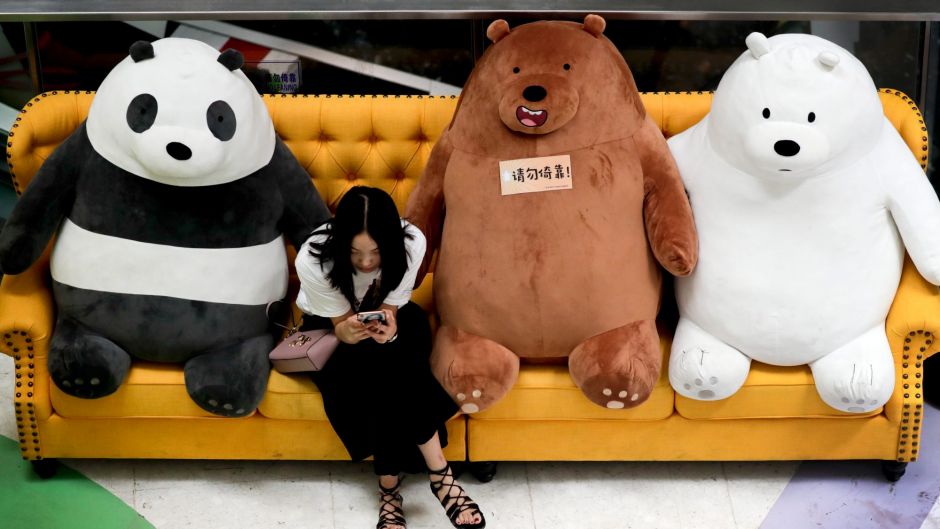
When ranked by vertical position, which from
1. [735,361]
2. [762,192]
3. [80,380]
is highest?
[762,192]

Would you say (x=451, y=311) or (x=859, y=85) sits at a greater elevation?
(x=859, y=85)

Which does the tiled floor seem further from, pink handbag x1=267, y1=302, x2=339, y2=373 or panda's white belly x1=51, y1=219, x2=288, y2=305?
panda's white belly x1=51, y1=219, x2=288, y2=305

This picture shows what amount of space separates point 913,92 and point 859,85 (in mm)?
1163

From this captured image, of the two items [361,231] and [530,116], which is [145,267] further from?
[530,116]

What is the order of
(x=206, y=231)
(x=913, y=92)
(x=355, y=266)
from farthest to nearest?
1. (x=913, y=92)
2. (x=206, y=231)
3. (x=355, y=266)

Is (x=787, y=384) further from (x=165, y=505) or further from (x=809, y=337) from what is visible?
(x=165, y=505)

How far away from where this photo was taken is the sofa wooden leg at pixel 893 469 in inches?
118

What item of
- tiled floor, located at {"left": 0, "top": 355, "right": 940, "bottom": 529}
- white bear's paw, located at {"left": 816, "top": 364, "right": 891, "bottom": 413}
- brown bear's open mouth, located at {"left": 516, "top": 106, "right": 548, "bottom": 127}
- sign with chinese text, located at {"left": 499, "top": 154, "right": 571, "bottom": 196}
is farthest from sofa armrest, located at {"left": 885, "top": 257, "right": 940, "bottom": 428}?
brown bear's open mouth, located at {"left": 516, "top": 106, "right": 548, "bottom": 127}

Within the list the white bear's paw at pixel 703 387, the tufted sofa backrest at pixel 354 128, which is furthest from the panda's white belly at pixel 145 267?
the white bear's paw at pixel 703 387

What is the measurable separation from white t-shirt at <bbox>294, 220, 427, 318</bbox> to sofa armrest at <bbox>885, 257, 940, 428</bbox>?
1.26 m

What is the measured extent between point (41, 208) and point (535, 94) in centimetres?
134

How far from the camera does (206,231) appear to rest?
2963 mm

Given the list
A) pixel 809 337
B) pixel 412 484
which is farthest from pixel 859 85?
pixel 412 484

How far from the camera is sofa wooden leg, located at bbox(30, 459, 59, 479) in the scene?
121 inches
